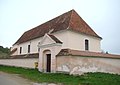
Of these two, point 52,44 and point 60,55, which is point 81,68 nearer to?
point 60,55

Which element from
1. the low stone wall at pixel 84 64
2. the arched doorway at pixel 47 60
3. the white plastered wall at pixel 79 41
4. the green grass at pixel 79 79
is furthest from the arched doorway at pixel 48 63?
the green grass at pixel 79 79

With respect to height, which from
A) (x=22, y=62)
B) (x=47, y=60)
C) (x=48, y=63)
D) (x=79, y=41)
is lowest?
(x=22, y=62)

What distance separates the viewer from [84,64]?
18531 millimetres

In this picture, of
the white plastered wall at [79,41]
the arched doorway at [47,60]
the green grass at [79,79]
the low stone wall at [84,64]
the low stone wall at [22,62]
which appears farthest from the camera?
the low stone wall at [22,62]

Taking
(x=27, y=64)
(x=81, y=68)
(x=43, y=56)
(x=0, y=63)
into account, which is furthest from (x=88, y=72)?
(x=0, y=63)

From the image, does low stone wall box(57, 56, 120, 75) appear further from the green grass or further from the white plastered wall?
the white plastered wall

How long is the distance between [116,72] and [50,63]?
26.9 feet

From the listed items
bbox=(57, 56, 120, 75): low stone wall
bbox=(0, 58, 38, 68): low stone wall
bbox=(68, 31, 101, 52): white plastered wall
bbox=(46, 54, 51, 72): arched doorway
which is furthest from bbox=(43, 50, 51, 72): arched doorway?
bbox=(0, 58, 38, 68): low stone wall

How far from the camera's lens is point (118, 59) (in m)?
22.2

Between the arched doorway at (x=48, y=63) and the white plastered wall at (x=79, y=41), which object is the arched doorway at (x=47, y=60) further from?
the white plastered wall at (x=79, y=41)

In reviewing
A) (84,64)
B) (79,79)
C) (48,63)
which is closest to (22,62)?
(48,63)

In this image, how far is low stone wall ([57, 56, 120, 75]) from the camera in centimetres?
1772

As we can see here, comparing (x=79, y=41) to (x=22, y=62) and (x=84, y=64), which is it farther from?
(x=22, y=62)

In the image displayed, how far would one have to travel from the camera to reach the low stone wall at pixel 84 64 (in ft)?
58.1
